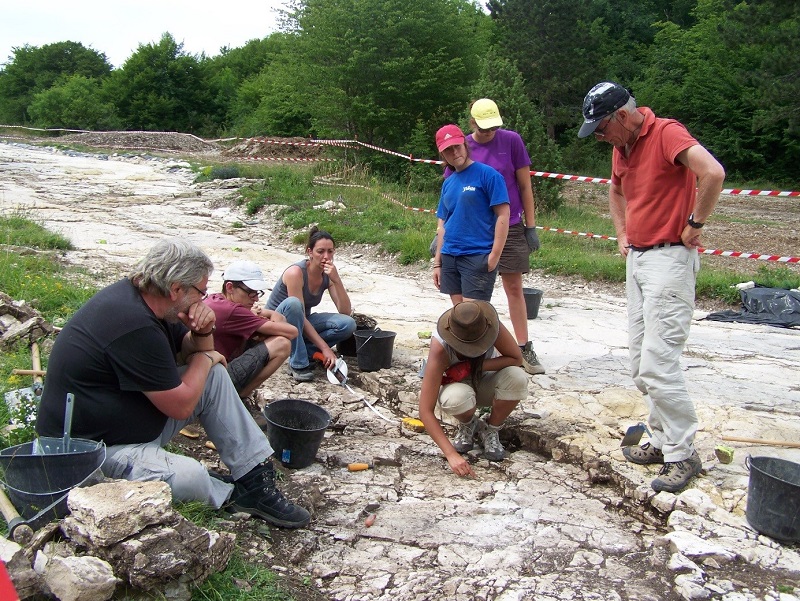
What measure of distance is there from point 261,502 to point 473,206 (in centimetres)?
259

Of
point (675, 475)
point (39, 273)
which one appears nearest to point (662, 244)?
point (675, 475)

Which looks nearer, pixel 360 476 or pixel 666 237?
pixel 666 237

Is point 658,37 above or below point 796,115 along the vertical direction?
above

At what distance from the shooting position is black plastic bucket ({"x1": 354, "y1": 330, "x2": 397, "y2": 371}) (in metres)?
5.71

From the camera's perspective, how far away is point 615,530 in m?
3.72

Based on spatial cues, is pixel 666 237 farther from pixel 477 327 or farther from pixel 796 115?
pixel 796 115

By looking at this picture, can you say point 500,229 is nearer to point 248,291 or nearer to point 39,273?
point 248,291

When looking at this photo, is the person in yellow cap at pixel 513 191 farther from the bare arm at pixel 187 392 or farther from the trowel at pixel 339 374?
the bare arm at pixel 187 392

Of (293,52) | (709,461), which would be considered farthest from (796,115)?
(709,461)

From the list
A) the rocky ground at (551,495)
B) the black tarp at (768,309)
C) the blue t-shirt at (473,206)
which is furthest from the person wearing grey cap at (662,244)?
the black tarp at (768,309)

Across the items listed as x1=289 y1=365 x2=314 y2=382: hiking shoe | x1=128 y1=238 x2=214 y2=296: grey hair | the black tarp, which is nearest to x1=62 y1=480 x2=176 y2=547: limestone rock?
x1=128 y1=238 x2=214 y2=296: grey hair

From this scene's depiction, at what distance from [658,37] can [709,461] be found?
116 feet

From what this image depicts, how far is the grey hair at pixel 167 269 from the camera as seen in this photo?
3105mm

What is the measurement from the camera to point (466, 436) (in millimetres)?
4578
